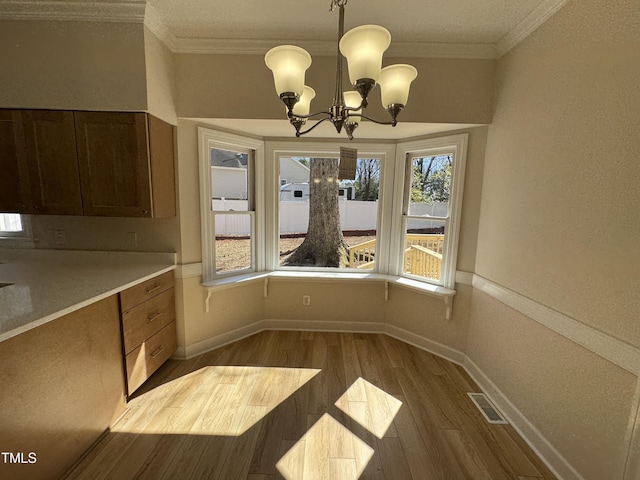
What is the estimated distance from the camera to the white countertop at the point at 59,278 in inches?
49.3

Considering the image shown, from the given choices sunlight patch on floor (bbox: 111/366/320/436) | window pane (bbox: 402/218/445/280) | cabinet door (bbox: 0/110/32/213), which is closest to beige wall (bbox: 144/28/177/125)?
cabinet door (bbox: 0/110/32/213)

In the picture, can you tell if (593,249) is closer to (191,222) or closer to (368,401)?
(368,401)

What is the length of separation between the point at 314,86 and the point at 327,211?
4.17 feet

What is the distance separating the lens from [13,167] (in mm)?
1901

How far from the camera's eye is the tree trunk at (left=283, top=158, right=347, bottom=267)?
2967mm

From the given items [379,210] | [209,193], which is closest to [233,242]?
[209,193]

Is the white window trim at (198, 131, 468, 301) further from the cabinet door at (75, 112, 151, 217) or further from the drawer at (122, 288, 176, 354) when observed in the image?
the cabinet door at (75, 112, 151, 217)

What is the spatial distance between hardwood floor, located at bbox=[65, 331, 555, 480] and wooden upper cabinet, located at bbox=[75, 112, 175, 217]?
142 centimetres

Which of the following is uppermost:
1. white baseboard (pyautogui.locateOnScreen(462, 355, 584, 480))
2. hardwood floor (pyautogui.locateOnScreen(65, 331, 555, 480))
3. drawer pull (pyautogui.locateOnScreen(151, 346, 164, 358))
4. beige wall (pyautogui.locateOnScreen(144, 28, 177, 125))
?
beige wall (pyautogui.locateOnScreen(144, 28, 177, 125))

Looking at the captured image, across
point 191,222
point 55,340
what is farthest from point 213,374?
point 191,222

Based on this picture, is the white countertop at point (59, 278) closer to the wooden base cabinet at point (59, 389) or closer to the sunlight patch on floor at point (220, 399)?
the wooden base cabinet at point (59, 389)

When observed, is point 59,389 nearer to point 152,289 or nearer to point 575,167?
point 152,289

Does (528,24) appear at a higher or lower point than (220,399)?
higher

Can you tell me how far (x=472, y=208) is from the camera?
2.34 m
